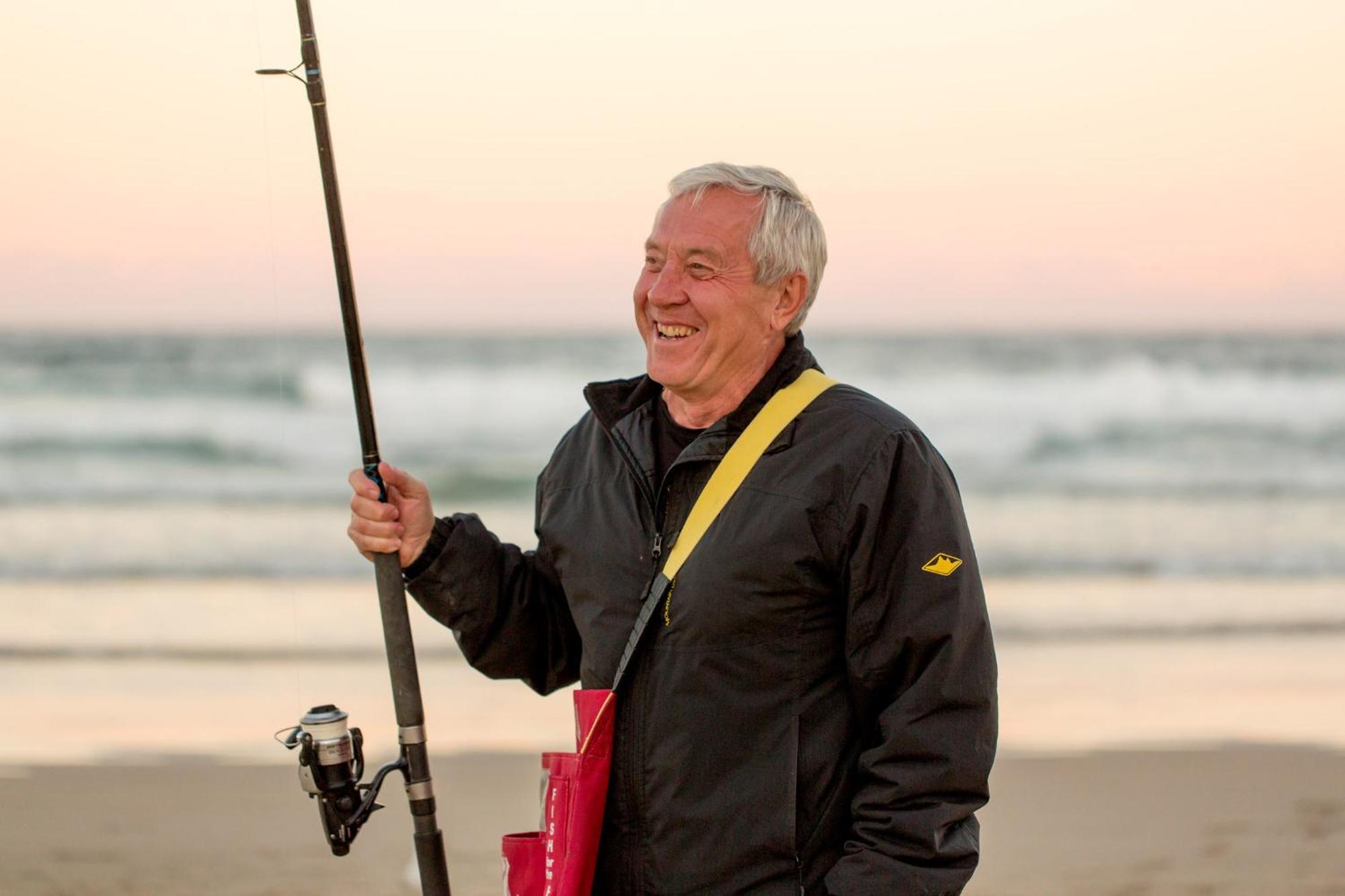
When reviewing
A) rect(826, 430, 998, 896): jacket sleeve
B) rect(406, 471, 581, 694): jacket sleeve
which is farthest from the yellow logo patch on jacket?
rect(406, 471, 581, 694): jacket sleeve

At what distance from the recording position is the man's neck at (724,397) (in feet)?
7.64

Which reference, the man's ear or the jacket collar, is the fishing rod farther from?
the man's ear

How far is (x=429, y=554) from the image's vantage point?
2.46 metres

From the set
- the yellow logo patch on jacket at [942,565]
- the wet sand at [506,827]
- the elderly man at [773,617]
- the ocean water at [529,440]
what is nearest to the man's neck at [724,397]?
the elderly man at [773,617]

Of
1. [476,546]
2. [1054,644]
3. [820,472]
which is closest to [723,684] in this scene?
[820,472]

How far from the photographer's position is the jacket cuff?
2449 mm

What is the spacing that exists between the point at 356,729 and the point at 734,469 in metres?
0.71

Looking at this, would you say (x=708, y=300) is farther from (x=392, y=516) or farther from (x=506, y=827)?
(x=506, y=827)

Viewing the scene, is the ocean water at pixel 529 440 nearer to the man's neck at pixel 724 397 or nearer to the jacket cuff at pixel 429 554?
the jacket cuff at pixel 429 554

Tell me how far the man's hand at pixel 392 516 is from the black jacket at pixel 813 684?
40cm

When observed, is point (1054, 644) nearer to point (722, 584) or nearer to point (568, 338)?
point (722, 584)

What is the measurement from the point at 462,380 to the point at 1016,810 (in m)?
10.7

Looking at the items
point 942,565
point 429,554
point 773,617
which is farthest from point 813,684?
point 429,554

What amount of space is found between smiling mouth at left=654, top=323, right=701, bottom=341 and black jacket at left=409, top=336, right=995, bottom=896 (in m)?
0.15
